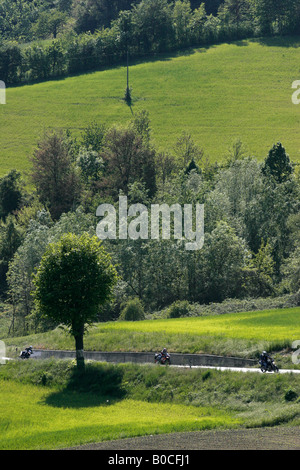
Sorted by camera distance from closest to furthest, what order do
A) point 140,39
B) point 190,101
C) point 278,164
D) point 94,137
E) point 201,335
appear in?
point 201,335, point 278,164, point 94,137, point 190,101, point 140,39

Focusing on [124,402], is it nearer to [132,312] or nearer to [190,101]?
[132,312]

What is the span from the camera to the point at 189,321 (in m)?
67.9

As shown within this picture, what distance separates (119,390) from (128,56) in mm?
144101

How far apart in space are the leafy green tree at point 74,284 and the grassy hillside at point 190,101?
80.2 m

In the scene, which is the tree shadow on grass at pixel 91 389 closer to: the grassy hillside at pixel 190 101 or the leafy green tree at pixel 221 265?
the leafy green tree at pixel 221 265

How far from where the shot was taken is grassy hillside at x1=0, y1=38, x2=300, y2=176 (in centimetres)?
14200

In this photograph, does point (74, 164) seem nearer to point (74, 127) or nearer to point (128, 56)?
point (74, 127)

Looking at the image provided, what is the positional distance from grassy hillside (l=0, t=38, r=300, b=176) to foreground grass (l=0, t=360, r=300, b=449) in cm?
8628

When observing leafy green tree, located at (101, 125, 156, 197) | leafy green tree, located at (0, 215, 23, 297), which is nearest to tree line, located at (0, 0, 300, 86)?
leafy green tree, located at (101, 125, 156, 197)

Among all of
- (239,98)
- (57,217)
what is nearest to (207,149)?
(239,98)

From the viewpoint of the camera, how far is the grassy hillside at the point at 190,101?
142000mm

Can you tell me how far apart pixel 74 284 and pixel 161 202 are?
5089 cm

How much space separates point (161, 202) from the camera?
104062mm

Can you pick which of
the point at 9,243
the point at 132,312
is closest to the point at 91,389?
the point at 132,312
